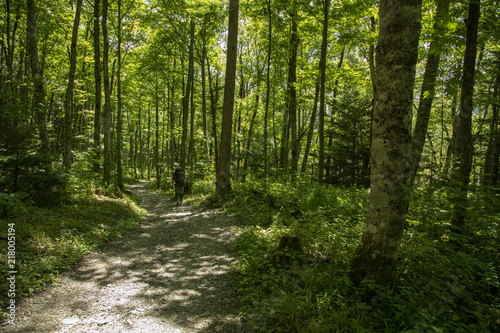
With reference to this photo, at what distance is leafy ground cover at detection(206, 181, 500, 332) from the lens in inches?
111

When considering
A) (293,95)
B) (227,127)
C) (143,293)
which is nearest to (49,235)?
(143,293)

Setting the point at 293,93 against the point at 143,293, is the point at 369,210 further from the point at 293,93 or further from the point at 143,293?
the point at 293,93

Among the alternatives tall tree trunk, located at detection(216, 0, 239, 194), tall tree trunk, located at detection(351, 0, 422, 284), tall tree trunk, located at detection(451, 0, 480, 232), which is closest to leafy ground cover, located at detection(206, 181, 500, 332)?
tall tree trunk, located at detection(351, 0, 422, 284)

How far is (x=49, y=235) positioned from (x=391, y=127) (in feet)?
20.5

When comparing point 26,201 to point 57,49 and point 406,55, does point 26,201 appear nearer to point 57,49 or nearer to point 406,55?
point 406,55

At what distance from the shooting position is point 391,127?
3076 millimetres

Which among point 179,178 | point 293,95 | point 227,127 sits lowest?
point 179,178

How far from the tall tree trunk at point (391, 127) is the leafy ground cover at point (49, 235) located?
4.70 meters

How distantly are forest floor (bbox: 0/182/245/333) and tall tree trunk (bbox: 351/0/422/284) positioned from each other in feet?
7.05

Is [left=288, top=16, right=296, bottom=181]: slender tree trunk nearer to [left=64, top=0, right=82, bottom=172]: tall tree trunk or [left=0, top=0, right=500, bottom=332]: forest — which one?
[left=0, top=0, right=500, bottom=332]: forest

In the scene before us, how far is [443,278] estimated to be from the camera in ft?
11.1

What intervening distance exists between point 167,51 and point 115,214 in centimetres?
1261

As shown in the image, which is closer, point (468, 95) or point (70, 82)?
point (468, 95)

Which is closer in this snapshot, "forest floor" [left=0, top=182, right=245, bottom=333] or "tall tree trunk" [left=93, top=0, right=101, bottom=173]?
"forest floor" [left=0, top=182, right=245, bottom=333]
